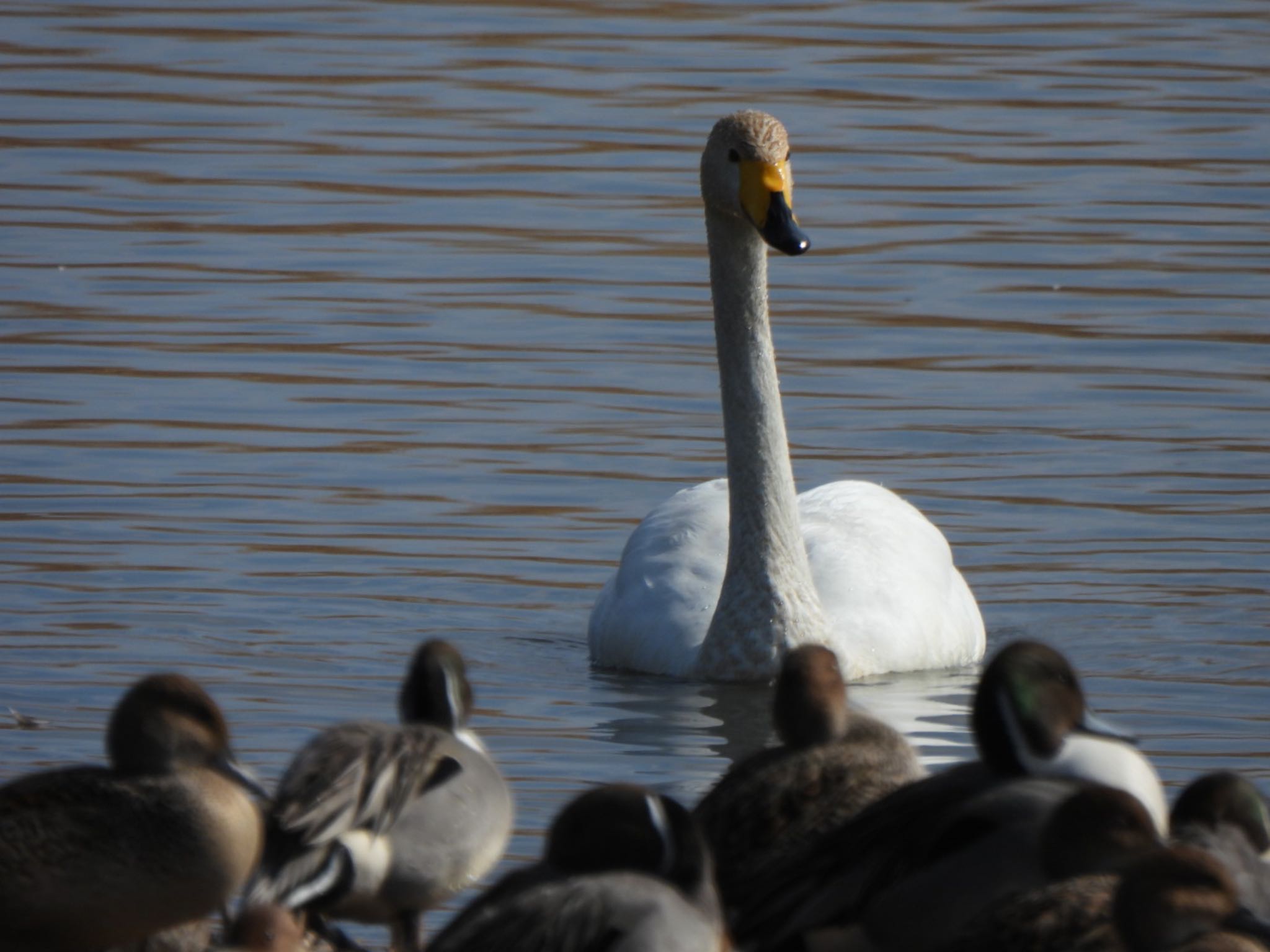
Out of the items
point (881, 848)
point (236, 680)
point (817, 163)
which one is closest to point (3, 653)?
point (236, 680)

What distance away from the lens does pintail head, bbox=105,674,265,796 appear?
224 inches

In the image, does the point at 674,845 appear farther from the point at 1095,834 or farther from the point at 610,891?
the point at 1095,834

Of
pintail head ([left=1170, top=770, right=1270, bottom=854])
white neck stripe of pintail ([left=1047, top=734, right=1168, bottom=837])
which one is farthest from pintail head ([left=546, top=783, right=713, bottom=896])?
pintail head ([left=1170, top=770, right=1270, bottom=854])

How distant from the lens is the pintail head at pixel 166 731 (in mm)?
5691

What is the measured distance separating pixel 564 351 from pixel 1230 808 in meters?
8.47

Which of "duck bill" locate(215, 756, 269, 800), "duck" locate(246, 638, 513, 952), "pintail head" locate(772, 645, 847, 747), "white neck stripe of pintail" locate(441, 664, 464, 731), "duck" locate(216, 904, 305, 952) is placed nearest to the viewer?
"duck" locate(216, 904, 305, 952)

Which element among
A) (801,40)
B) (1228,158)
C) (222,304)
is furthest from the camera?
(801,40)

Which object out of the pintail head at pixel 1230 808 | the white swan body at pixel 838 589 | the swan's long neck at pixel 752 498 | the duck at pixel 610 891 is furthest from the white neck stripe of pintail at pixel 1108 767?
the swan's long neck at pixel 752 498

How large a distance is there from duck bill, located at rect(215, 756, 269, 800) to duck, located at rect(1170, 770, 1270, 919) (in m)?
1.71

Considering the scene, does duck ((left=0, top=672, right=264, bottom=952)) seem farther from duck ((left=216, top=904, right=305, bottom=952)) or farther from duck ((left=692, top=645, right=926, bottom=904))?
duck ((left=692, top=645, right=926, bottom=904))

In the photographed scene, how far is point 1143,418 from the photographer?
12758 millimetres

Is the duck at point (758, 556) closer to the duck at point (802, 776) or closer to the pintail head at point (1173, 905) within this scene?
the duck at point (802, 776)

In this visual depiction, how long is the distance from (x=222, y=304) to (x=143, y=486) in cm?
325

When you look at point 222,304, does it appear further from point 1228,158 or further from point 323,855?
point 323,855
